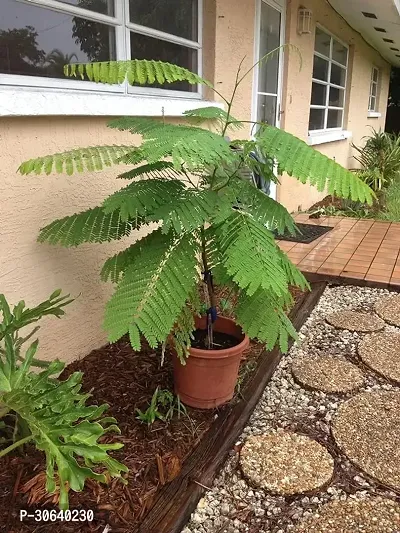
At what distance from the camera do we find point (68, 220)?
6.75 ft

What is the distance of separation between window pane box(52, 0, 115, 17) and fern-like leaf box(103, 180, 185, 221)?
4.24ft

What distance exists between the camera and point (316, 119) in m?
7.81

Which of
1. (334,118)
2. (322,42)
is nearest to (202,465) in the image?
(322,42)

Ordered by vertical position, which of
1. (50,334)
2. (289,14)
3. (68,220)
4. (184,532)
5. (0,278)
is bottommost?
(184,532)

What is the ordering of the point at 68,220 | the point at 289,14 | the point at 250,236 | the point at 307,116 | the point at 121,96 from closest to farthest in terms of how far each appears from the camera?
the point at 250,236 → the point at 68,220 → the point at 121,96 → the point at 289,14 → the point at 307,116

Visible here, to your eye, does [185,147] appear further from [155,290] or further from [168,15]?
[168,15]

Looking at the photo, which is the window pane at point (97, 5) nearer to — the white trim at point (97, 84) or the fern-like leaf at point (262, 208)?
the white trim at point (97, 84)

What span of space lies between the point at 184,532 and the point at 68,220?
1402 mm

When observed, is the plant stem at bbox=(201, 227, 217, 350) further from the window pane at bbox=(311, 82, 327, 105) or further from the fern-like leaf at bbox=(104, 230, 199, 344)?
the window pane at bbox=(311, 82, 327, 105)

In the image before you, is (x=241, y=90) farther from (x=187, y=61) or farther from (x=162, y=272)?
(x=162, y=272)

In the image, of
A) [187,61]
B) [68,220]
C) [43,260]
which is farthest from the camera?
[187,61]

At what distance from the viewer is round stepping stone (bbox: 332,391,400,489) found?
2.07 m

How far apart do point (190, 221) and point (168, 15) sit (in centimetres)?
240

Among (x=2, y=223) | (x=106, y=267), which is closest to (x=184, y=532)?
(x=106, y=267)
